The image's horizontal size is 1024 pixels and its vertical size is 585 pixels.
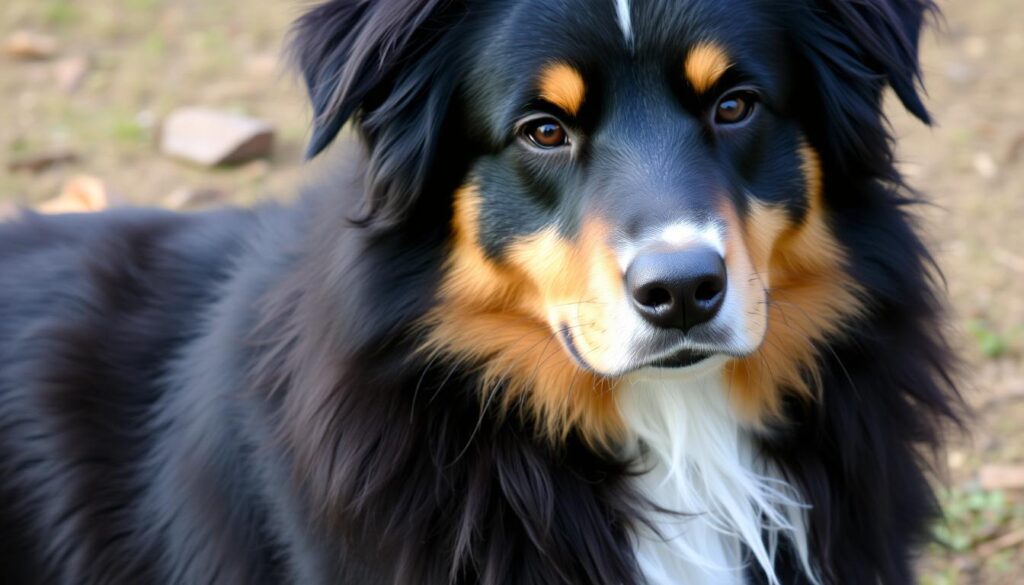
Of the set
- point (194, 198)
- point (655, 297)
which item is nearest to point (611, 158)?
point (655, 297)

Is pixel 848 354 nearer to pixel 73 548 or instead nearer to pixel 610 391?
pixel 610 391

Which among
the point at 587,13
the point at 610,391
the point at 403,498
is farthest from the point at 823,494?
the point at 587,13

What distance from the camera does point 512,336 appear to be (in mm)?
3018

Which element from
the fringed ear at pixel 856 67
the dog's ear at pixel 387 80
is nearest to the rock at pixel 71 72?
A: the dog's ear at pixel 387 80

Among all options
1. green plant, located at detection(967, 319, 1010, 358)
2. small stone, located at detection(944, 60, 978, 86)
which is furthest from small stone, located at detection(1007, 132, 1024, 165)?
green plant, located at detection(967, 319, 1010, 358)

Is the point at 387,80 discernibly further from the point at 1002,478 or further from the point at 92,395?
the point at 1002,478

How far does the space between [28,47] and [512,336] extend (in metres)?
5.91

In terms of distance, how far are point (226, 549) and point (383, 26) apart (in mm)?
1399

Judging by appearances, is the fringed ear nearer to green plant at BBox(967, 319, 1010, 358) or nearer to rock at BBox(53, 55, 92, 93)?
green plant at BBox(967, 319, 1010, 358)

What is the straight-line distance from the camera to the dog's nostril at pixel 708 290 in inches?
103

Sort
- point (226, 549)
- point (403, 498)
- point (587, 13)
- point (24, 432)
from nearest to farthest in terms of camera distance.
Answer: point (587, 13)
point (403, 498)
point (226, 549)
point (24, 432)

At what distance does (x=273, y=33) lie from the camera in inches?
321

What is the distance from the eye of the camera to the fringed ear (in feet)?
9.92

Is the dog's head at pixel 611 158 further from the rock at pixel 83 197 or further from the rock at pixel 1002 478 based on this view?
the rock at pixel 83 197
